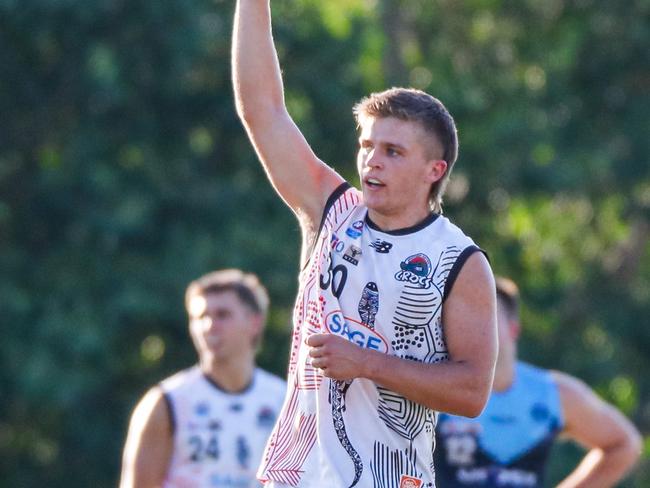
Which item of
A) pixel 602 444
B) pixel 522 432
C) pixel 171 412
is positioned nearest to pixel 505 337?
pixel 522 432

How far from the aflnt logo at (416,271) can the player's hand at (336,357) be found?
0.29 meters

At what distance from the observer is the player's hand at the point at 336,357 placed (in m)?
4.21

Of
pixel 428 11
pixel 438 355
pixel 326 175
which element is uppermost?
pixel 428 11

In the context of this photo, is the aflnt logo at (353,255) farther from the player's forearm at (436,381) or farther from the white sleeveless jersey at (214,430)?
the white sleeveless jersey at (214,430)

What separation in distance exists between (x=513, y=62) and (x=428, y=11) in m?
1.43

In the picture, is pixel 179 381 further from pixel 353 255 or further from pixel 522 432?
pixel 353 255

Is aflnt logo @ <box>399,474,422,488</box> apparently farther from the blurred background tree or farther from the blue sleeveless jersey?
the blurred background tree

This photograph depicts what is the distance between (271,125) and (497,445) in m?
2.85

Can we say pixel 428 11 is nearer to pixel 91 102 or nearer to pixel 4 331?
pixel 91 102

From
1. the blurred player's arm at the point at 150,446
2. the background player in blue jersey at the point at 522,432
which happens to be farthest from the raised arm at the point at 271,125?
the blurred player's arm at the point at 150,446

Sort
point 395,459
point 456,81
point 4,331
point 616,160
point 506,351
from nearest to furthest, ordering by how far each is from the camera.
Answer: point 395,459, point 506,351, point 4,331, point 456,81, point 616,160

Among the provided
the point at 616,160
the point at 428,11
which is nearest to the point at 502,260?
the point at 616,160

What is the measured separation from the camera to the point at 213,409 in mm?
7641

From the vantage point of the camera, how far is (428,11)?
21.8m
